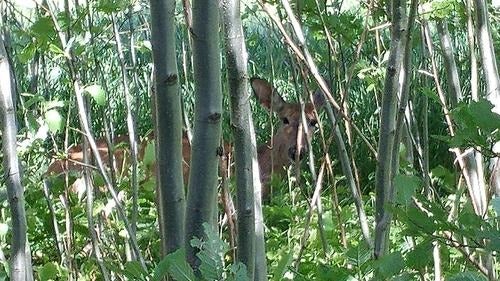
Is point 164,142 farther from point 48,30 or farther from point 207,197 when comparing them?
point 48,30

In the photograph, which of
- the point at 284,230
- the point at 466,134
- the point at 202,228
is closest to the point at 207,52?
the point at 202,228

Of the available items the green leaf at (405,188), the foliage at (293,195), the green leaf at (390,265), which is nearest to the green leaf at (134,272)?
the foliage at (293,195)

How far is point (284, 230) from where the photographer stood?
17.2 ft

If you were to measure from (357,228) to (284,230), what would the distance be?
59 cm

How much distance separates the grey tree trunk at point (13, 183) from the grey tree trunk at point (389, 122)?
911 millimetres

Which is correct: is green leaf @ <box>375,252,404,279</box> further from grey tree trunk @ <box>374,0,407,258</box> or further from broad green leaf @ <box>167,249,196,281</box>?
broad green leaf @ <box>167,249,196,281</box>

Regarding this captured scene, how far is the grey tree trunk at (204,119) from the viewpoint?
170cm

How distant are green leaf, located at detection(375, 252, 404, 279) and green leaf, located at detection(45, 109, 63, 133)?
1.55 meters

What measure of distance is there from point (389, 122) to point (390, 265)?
0.42 m

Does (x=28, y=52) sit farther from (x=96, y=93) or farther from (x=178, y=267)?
(x=178, y=267)

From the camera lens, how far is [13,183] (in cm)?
247

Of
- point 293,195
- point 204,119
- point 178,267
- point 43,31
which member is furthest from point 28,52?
point 293,195

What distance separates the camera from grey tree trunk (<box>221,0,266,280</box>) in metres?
1.82

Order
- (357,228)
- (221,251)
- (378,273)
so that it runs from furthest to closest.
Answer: (357,228)
(378,273)
(221,251)
